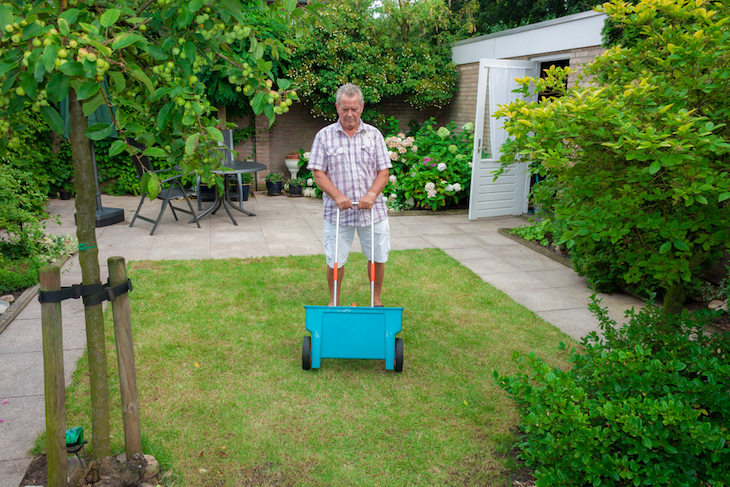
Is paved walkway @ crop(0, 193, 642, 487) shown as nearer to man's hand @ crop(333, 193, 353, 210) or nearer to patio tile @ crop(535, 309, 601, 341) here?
patio tile @ crop(535, 309, 601, 341)

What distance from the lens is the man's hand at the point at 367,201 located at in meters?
3.59

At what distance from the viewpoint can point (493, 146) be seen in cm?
823

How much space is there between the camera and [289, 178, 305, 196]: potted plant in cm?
1041

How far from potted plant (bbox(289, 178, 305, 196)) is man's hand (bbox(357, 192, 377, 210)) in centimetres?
694

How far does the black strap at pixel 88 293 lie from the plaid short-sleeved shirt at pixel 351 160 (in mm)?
1862

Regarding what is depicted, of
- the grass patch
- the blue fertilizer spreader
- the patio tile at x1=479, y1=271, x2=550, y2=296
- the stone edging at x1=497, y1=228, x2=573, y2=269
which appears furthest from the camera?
the stone edging at x1=497, y1=228, x2=573, y2=269

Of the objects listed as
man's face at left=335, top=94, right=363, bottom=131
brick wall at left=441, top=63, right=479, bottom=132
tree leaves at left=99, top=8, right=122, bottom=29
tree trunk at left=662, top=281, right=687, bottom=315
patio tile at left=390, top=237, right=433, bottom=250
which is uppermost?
brick wall at left=441, top=63, right=479, bottom=132

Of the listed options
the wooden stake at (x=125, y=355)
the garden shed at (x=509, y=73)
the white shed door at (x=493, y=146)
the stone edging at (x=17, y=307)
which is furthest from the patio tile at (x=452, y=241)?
the wooden stake at (x=125, y=355)

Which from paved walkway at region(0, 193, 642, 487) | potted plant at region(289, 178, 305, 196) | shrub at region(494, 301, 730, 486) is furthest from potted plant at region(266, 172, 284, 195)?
shrub at region(494, 301, 730, 486)

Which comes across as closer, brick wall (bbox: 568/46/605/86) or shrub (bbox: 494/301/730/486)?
shrub (bbox: 494/301/730/486)

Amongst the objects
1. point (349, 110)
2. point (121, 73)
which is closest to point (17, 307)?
point (349, 110)

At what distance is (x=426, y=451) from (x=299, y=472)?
2.10 ft

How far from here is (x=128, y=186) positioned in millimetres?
10023

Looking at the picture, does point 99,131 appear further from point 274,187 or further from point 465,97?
point 465,97
